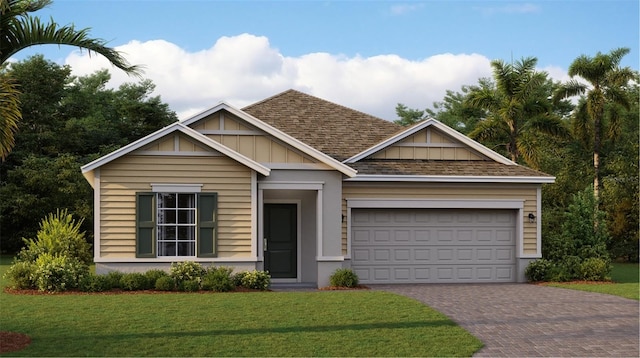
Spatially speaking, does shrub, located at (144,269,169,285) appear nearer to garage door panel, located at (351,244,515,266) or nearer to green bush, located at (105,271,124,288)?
green bush, located at (105,271,124,288)

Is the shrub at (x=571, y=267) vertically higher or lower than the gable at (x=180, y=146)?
lower

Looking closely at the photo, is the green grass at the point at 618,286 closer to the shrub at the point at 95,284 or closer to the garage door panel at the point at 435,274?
the garage door panel at the point at 435,274

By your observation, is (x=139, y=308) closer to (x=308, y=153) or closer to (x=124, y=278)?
(x=124, y=278)

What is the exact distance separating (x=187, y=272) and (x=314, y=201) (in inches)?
169

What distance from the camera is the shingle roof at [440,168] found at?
807 inches

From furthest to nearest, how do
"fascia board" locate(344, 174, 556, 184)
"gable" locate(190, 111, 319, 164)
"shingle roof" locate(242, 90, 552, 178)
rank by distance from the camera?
"shingle roof" locate(242, 90, 552, 178) < "fascia board" locate(344, 174, 556, 184) < "gable" locate(190, 111, 319, 164)

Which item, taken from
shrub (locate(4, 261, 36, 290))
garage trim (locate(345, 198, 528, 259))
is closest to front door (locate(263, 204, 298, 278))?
garage trim (locate(345, 198, 528, 259))

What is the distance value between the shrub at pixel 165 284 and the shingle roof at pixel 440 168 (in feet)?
19.7

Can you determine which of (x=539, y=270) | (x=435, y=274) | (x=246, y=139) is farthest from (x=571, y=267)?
(x=246, y=139)

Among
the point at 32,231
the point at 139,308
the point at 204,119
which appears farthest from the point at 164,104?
the point at 139,308

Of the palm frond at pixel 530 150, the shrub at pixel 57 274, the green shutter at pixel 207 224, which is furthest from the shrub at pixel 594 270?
the shrub at pixel 57 274

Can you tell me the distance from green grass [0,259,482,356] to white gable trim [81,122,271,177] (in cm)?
333

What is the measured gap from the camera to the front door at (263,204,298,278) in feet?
66.5

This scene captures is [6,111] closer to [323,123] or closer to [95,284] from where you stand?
[95,284]
